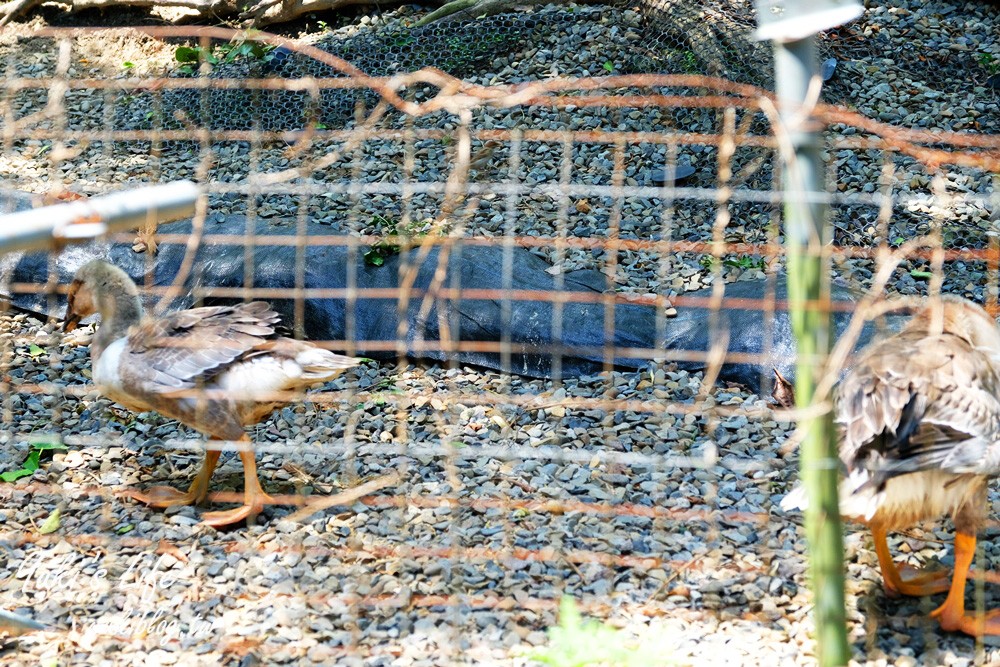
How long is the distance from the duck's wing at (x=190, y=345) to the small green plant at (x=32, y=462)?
547mm

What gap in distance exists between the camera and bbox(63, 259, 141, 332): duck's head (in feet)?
15.0

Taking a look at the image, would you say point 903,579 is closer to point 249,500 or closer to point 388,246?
point 249,500

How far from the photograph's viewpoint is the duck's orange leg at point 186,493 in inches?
171

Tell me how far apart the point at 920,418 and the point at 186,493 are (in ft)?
9.48

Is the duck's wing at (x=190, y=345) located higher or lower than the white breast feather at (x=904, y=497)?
higher

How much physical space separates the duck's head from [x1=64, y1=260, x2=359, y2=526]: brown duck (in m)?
0.19

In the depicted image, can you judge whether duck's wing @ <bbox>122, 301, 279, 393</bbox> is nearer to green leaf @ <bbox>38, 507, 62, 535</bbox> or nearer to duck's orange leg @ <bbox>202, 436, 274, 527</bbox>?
duck's orange leg @ <bbox>202, 436, 274, 527</bbox>

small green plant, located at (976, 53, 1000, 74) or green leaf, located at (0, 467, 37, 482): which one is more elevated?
small green plant, located at (976, 53, 1000, 74)

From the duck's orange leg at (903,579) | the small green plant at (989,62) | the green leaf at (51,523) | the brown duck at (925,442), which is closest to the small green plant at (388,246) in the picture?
the green leaf at (51,523)

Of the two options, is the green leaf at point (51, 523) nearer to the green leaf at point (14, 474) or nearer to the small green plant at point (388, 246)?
the green leaf at point (14, 474)

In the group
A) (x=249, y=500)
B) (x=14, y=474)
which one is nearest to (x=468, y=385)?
(x=249, y=500)

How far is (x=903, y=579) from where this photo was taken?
3629mm

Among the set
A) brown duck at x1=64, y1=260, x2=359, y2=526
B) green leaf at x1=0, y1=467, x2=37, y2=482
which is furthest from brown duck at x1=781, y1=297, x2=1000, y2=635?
green leaf at x1=0, y1=467, x2=37, y2=482

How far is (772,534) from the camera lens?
3.94 metres
